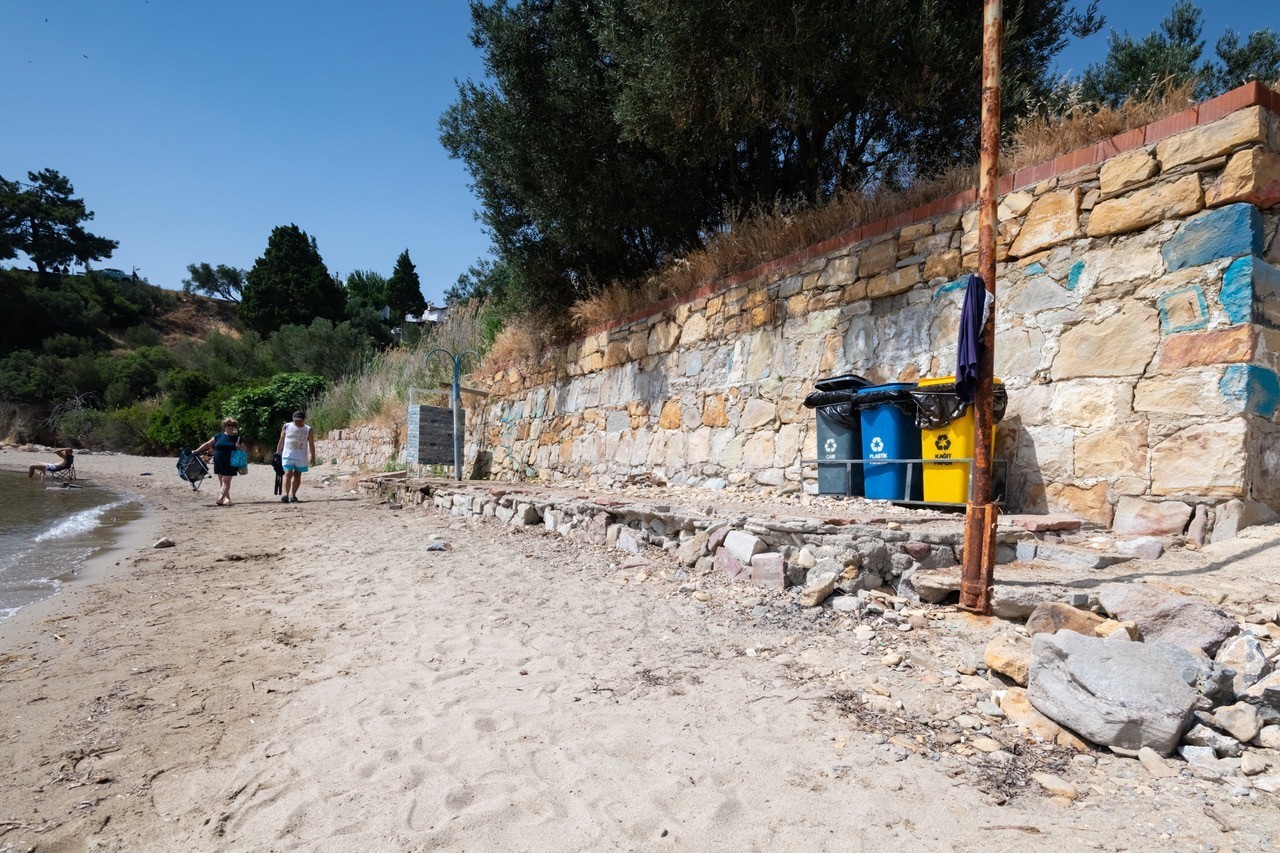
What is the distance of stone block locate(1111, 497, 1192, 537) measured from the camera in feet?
13.1

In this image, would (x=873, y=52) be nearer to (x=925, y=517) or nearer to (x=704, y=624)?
(x=925, y=517)

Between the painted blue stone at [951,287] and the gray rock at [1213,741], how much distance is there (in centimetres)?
398

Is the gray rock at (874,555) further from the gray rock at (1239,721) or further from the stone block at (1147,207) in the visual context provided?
the stone block at (1147,207)

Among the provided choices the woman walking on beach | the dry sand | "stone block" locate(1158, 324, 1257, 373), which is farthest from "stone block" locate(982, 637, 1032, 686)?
the woman walking on beach

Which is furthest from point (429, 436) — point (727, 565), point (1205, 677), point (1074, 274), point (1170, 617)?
point (1205, 677)

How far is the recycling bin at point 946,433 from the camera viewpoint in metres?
4.65

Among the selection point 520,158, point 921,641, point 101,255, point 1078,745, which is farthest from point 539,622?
point 101,255

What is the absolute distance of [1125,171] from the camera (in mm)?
4438

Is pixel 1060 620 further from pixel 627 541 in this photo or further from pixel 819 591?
pixel 627 541

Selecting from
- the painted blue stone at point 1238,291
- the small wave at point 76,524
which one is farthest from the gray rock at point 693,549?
the small wave at point 76,524

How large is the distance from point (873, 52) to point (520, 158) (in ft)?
16.1

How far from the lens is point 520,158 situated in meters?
9.30

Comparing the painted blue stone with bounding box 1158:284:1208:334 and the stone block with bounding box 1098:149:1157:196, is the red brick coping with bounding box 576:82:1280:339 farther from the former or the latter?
the painted blue stone with bounding box 1158:284:1208:334

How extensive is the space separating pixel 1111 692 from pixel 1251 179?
357 centimetres
